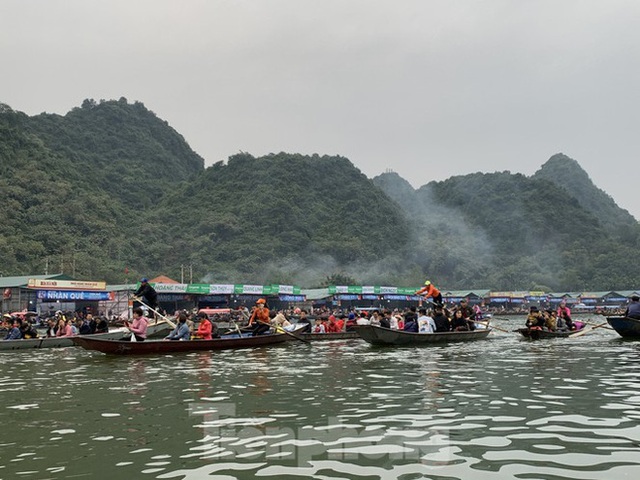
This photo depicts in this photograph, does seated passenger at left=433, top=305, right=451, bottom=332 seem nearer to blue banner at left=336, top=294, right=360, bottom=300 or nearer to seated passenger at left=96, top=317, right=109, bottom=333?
seated passenger at left=96, top=317, right=109, bottom=333

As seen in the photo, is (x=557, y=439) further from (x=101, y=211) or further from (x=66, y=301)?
(x=101, y=211)

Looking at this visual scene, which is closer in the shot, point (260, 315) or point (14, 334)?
point (260, 315)

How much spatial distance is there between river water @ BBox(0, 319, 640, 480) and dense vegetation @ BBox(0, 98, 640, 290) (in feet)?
186

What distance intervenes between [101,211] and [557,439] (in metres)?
84.5

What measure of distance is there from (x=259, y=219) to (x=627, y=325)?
84.0 meters

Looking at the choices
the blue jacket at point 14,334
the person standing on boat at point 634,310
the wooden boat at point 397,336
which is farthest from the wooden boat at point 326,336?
the person standing on boat at point 634,310

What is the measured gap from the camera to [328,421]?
710 centimetres

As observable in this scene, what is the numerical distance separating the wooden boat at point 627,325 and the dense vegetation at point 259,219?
56874 mm

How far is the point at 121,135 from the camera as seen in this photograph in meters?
126

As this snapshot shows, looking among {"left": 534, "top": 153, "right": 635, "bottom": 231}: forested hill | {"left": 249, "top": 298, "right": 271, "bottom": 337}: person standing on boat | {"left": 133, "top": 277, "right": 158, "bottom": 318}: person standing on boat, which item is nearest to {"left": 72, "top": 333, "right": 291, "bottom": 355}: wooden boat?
{"left": 249, "top": 298, "right": 271, "bottom": 337}: person standing on boat

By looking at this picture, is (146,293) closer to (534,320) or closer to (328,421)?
(534,320)

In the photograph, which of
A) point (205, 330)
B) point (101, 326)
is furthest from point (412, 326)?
point (101, 326)

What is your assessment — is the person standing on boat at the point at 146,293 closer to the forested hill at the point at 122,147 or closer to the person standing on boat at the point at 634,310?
the person standing on boat at the point at 634,310

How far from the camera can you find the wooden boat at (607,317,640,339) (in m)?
19.0
